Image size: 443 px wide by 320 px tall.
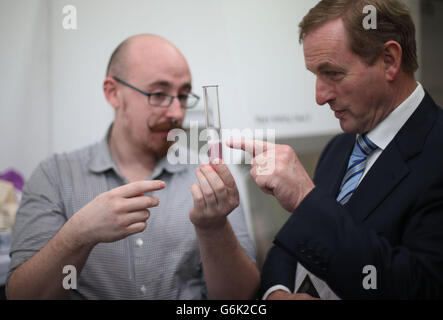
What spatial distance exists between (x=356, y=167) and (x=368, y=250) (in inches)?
7.6

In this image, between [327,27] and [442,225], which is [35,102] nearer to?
[327,27]

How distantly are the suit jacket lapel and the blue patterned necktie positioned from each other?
2cm

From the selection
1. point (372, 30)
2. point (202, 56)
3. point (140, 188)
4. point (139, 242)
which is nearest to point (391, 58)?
point (372, 30)

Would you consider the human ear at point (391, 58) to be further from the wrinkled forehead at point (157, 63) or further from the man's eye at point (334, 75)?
the wrinkled forehead at point (157, 63)

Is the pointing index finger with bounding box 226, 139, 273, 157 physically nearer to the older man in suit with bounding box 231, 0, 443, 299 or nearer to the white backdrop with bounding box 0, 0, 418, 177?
the older man in suit with bounding box 231, 0, 443, 299

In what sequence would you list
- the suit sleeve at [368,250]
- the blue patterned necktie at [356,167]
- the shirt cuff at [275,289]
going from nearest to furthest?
1. the suit sleeve at [368,250]
2. the blue patterned necktie at [356,167]
3. the shirt cuff at [275,289]

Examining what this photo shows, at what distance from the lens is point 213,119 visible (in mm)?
740

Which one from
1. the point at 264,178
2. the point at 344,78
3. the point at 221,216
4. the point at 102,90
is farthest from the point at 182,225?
the point at 344,78

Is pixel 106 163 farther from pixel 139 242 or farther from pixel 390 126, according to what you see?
pixel 390 126

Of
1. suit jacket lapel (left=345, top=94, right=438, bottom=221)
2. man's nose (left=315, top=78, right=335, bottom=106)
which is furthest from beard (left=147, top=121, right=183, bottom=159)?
suit jacket lapel (left=345, top=94, right=438, bottom=221)

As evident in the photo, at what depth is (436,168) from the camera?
654mm

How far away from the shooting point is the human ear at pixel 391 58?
0.67 meters

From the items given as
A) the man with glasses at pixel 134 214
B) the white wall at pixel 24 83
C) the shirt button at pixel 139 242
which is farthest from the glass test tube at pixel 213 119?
the white wall at pixel 24 83

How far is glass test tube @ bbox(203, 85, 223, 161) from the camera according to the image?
0.74 m
